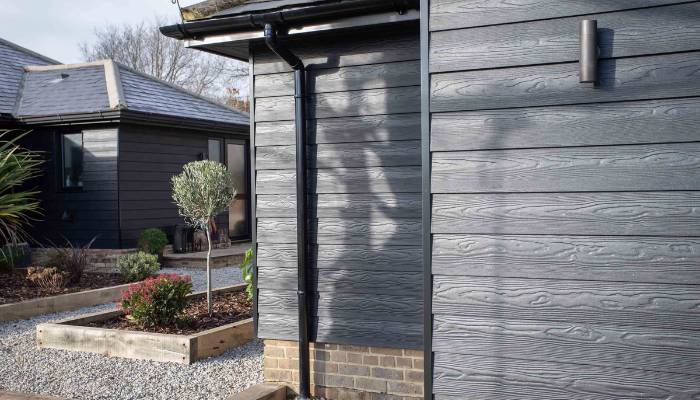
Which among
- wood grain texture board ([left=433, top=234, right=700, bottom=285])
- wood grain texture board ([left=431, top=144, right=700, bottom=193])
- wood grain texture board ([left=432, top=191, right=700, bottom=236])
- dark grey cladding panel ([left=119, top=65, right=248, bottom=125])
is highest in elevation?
dark grey cladding panel ([left=119, top=65, right=248, bottom=125])

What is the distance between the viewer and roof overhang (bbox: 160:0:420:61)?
412 cm

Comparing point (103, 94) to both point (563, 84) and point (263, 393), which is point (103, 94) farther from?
point (563, 84)

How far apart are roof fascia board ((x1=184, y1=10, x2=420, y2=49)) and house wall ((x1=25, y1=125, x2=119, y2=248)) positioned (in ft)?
25.7

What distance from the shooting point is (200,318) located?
6852 mm

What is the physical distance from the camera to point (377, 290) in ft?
14.8

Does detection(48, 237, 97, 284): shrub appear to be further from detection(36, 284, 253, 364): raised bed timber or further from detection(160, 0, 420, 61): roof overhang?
detection(160, 0, 420, 61): roof overhang

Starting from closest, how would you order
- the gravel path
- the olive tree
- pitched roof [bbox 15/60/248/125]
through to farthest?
the gravel path → the olive tree → pitched roof [bbox 15/60/248/125]

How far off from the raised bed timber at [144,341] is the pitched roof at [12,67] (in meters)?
7.20

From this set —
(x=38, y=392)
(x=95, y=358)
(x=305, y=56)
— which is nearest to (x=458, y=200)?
(x=305, y=56)

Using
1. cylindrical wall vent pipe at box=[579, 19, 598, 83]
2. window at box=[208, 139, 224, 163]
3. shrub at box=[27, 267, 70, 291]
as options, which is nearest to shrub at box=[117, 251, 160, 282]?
shrub at box=[27, 267, 70, 291]

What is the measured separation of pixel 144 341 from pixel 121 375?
49 centimetres

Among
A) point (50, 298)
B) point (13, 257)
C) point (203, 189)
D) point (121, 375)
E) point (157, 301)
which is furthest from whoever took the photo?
point (13, 257)

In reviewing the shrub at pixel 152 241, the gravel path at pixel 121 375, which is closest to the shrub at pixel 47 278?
the gravel path at pixel 121 375

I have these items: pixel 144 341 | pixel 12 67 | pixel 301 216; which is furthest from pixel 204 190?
pixel 12 67
